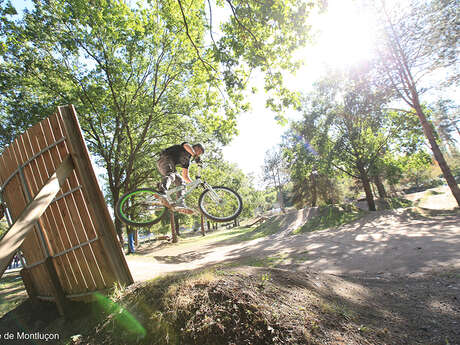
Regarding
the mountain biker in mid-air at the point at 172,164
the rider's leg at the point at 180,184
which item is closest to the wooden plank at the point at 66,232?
the mountain biker in mid-air at the point at 172,164

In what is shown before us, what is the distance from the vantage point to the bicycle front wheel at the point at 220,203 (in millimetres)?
5578

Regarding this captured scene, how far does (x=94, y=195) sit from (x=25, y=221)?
119 centimetres

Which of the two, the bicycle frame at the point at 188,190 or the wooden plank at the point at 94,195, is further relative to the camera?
the bicycle frame at the point at 188,190

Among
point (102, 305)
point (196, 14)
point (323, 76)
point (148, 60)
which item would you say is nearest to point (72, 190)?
point (102, 305)

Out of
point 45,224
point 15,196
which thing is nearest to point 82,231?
point 45,224

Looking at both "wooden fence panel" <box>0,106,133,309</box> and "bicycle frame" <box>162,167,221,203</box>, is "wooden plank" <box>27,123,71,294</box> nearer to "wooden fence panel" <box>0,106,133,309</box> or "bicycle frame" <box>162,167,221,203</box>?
"wooden fence panel" <box>0,106,133,309</box>

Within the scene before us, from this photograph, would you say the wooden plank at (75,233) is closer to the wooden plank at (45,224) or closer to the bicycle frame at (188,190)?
the wooden plank at (45,224)

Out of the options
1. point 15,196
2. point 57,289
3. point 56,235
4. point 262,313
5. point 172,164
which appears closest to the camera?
point 262,313

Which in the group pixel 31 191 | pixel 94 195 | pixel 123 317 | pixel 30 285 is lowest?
pixel 123 317

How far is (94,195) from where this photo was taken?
11.1ft

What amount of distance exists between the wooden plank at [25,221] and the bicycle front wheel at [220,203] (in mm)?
3251

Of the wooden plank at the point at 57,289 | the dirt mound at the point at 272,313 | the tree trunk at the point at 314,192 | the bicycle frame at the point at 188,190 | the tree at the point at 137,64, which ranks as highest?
the tree at the point at 137,64

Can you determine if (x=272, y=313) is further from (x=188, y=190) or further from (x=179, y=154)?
(x=179, y=154)

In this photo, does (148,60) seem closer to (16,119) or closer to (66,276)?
(16,119)
